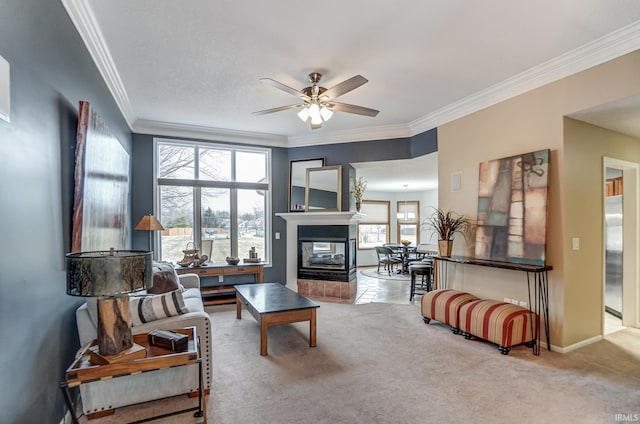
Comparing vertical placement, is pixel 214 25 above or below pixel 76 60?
above

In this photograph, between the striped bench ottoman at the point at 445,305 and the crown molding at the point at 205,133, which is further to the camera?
the crown molding at the point at 205,133

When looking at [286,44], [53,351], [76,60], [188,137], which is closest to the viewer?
[53,351]

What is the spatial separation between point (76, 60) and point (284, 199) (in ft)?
12.9

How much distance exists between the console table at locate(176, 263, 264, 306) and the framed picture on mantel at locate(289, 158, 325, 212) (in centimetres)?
129

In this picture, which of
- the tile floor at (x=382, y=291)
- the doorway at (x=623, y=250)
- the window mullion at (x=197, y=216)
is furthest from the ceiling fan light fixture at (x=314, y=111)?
the doorway at (x=623, y=250)

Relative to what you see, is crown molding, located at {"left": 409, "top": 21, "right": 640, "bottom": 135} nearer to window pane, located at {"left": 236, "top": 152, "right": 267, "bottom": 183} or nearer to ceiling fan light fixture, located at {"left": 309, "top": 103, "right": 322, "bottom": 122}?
ceiling fan light fixture, located at {"left": 309, "top": 103, "right": 322, "bottom": 122}

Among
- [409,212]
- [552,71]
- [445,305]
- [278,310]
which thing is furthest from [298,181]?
[409,212]

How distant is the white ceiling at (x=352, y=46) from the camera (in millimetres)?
2369

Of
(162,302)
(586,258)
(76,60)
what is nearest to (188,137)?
(76,60)

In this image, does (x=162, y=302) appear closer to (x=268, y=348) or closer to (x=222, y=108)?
(x=268, y=348)

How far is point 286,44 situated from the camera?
2.84 m

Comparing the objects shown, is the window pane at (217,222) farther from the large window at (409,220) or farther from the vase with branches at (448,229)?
the large window at (409,220)

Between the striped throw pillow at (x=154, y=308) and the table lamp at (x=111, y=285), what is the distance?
540mm

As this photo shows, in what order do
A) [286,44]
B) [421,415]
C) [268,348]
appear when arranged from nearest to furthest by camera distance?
[421,415], [286,44], [268,348]
